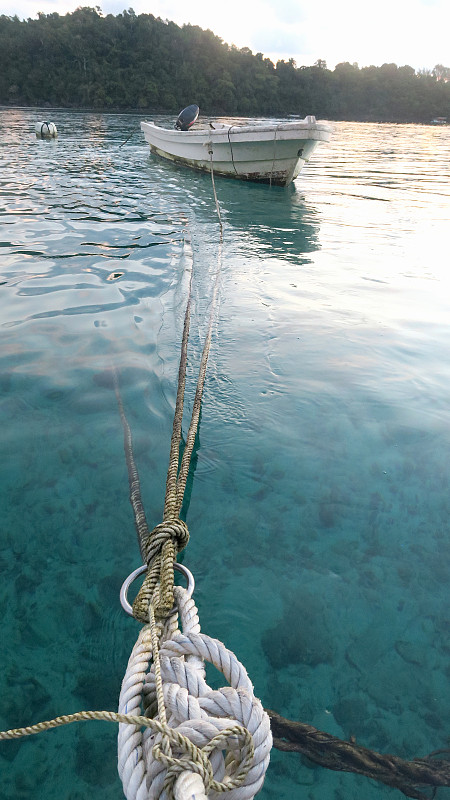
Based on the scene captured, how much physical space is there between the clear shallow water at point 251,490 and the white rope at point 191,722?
0.62 m

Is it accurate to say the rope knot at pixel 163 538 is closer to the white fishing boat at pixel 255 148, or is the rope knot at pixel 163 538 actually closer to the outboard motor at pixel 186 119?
the white fishing boat at pixel 255 148

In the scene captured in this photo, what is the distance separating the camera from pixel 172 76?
72812mm

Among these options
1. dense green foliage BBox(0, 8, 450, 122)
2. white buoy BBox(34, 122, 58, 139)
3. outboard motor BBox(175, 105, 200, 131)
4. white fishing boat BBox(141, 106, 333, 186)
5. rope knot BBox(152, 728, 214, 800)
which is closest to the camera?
rope knot BBox(152, 728, 214, 800)

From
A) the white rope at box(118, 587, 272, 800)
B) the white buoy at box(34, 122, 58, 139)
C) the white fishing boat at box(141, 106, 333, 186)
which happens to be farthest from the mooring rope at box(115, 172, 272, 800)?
the white buoy at box(34, 122, 58, 139)

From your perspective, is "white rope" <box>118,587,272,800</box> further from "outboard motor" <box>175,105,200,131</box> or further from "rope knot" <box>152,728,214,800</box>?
"outboard motor" <box>175,105,200,131</box>

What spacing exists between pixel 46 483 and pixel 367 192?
13.2m

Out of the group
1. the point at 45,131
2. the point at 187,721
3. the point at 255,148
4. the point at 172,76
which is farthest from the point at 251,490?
the point at 172,76

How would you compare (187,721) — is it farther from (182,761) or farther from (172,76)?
(172,76)

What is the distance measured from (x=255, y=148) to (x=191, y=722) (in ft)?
43.6

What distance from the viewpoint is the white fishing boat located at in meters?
11.2

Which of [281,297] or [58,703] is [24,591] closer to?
[58,703]

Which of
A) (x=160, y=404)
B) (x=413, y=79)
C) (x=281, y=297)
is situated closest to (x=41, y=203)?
(x=281, y=297)

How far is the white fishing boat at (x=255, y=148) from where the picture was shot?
11180 mm

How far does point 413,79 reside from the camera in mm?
84938
